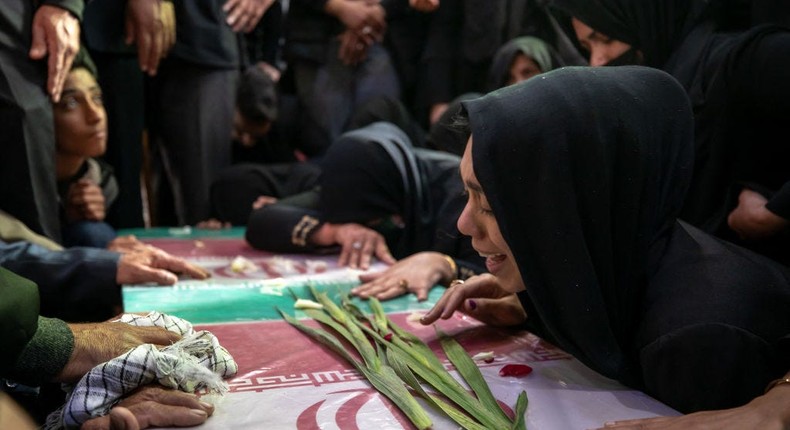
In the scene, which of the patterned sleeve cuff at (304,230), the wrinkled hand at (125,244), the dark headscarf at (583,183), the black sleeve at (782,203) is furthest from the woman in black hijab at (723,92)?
the wrinkled hand at (125,244)

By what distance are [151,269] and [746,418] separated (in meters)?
1.77

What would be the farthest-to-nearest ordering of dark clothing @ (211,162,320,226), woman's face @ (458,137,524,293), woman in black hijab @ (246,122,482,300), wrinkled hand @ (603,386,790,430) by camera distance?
dark clothing @ (211,162,320,226) → woman in black hijab @ (246,122,482,300) → woman's face @ (458,137,524,293) → wrinkled hand @ (603,386,790,430)

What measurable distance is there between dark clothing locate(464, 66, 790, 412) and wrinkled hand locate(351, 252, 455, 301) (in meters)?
0.88

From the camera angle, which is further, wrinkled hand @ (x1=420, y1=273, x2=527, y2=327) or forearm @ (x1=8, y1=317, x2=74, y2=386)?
wrinkled hand @ (x1=420, y1=273, x2=527, y2=327)

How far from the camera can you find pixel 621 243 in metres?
1.45

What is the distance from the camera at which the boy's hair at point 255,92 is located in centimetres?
429

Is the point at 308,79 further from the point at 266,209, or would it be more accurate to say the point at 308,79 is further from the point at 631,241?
the point at 631,241

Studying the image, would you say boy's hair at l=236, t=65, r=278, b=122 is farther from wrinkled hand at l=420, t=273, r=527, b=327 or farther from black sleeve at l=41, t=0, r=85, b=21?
wrinkled hand at l=420, t=273, r=527, b=327

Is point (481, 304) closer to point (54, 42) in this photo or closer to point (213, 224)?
Result: point (54, 42)

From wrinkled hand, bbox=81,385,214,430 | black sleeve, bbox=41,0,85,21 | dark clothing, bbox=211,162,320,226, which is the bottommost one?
dark clothing, bbox=211,162,320,226

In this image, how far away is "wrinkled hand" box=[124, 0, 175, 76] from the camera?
356 cm

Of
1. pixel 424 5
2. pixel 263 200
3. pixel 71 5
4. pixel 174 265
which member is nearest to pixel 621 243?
pixel 174 265

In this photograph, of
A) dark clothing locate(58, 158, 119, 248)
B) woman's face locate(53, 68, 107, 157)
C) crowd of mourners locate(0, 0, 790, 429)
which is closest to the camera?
crowd of mourners locate(0, 0, 790, 429)

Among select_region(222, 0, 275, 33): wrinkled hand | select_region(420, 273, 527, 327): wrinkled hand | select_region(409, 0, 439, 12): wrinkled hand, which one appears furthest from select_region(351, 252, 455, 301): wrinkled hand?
select_region(222, 0, 275, 33): wrinkled hand
